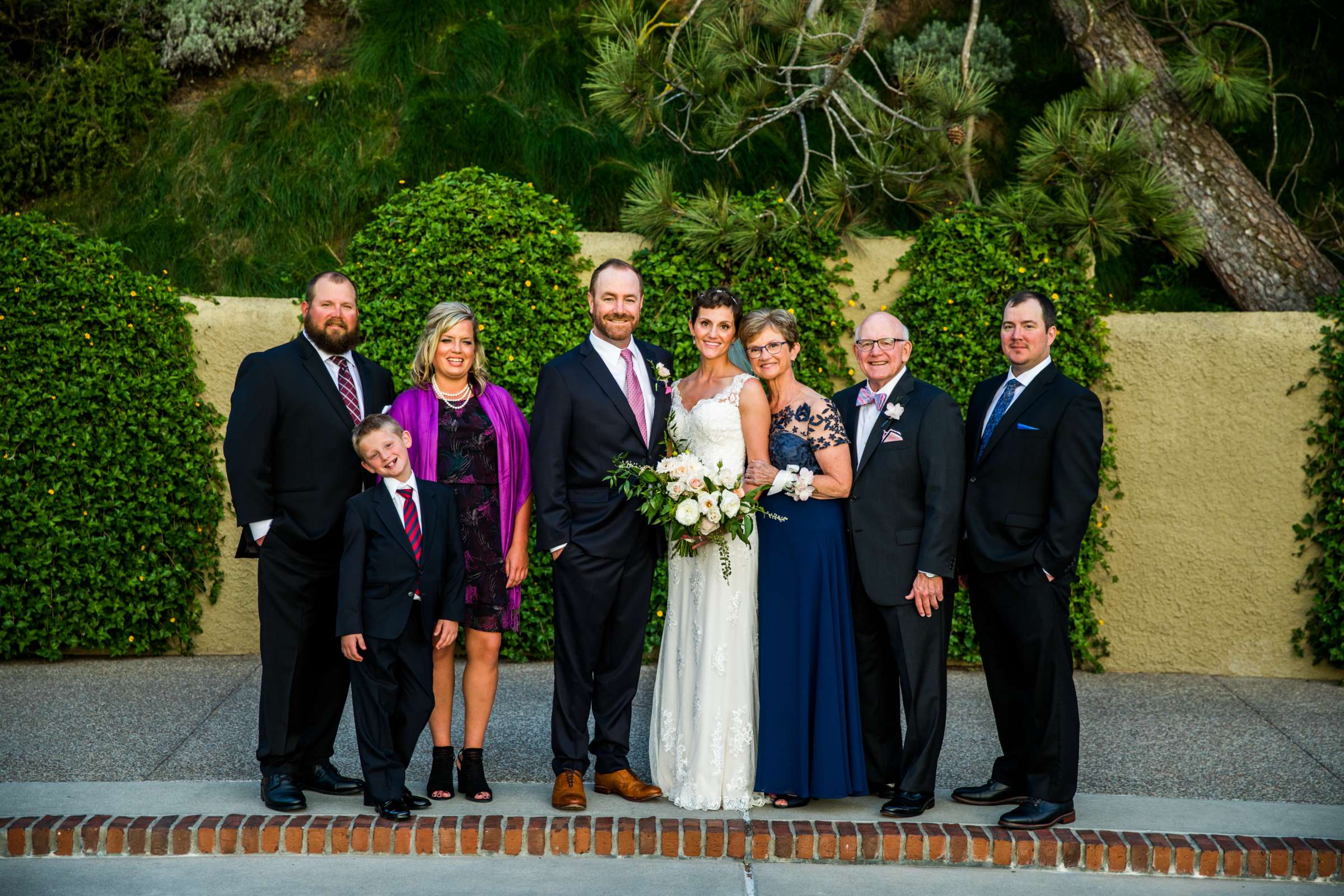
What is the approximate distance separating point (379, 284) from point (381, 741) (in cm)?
323

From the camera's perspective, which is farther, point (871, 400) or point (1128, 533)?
point (1128, 533)

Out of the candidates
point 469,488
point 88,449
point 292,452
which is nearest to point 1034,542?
point 469,488

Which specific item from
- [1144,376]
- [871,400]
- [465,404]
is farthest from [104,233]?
[1144,376]

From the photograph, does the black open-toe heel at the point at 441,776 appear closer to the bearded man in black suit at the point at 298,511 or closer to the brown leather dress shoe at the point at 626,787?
the bearded man in black suit at the point at 298,511

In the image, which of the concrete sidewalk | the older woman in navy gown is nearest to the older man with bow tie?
the older woman in navy gown

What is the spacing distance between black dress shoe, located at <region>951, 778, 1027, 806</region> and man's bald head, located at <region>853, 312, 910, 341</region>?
193 centimetres

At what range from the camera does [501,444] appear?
4703 mm

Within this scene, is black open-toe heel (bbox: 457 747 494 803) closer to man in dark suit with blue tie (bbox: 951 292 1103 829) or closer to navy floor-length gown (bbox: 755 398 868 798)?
navy floor-length gown (bbox: 755 398 868 798)

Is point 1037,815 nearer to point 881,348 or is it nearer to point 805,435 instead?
point 805,435

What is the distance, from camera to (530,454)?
188 inches

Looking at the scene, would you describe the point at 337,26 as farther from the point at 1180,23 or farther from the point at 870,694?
the point at 870,694

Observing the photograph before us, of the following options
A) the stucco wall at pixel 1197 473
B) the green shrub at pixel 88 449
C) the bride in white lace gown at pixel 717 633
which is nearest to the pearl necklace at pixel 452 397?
the bride in white lace gown at pixel 717 633

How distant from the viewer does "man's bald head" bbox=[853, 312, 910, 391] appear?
4672mm

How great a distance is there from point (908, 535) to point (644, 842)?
1595mm
